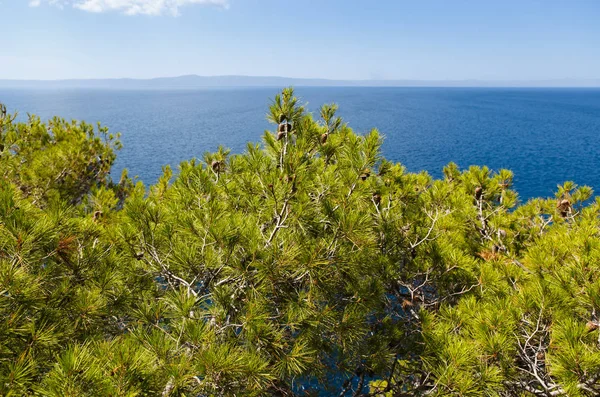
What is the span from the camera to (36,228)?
265cm

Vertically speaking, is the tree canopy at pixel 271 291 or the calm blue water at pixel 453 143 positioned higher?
the tree canopy at pixel 271 291

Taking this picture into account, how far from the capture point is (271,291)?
354 cm

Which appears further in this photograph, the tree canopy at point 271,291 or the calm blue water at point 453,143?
the calm blue water at point 453,143

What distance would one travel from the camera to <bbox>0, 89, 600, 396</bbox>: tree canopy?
256cm

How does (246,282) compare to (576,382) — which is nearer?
(576,382)

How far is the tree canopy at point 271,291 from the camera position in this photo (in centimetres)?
256

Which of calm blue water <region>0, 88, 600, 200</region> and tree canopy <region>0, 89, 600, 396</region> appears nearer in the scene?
tree canopy <region>0, 89, 600, 396</region>

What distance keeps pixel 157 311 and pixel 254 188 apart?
68.7 inches

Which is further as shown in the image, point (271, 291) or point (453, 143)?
point (453, 143)

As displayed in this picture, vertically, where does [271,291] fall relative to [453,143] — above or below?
above

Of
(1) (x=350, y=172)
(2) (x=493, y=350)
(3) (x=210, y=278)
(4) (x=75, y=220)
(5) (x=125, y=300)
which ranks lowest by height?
(2) (x=493, y=350)

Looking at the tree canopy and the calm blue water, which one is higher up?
the tree canopy

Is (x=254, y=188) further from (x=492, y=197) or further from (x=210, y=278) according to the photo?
(x=492, y=197)

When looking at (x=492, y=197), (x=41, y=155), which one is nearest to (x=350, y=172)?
(x=492, y=197)
